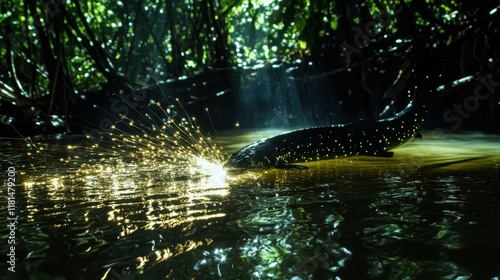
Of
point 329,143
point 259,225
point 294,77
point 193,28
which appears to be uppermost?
point 193,28

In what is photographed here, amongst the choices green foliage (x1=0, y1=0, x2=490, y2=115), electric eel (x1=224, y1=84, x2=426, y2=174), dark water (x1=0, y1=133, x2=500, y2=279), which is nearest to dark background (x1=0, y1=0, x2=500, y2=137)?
green foliage (x1=0, y1=0, x2=490, y2=115)

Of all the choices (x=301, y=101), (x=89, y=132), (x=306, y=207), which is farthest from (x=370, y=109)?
(x=306, y=207)

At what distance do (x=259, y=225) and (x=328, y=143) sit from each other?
256 centimetres

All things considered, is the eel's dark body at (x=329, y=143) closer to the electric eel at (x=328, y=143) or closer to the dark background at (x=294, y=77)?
the electric eel at (x=328, y=143)

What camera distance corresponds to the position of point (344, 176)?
377 cm

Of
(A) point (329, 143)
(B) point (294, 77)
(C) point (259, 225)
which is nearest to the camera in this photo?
(C) point (259, 225)

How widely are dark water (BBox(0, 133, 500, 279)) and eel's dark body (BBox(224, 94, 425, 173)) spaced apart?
0.80 feet

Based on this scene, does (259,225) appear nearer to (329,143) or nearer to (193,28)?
(329,143)

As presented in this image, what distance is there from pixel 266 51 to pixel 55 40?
7.86 metres

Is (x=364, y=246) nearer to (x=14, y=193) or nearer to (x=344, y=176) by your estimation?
(x=344, y=176)

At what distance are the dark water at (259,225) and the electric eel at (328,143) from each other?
0.79ft

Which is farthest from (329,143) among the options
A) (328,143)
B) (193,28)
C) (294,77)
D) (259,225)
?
Result: (193,28)

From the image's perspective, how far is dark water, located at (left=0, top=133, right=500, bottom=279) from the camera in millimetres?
1812

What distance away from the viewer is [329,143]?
15.6 ft
